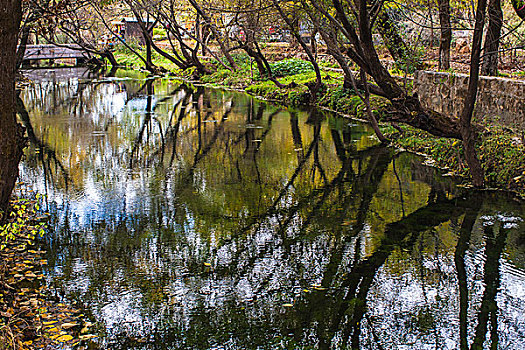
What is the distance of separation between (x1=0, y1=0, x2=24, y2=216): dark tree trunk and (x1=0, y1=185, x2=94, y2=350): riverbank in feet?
1.83

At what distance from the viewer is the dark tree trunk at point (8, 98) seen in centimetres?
577

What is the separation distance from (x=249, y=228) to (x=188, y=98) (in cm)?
1659

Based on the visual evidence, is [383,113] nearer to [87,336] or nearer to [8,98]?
[8,98]

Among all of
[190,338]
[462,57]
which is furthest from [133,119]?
[190,338]

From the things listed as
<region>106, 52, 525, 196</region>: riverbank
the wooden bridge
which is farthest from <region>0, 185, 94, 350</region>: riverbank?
the wooden bridge

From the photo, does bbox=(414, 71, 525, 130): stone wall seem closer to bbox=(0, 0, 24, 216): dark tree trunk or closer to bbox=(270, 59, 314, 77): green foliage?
bbox=(0, 0, 24, 216): dark tree trunk

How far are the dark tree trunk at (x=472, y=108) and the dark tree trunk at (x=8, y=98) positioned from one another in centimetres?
644

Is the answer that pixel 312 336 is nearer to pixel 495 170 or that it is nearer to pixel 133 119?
pixel 495 170

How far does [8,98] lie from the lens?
19.6 feet

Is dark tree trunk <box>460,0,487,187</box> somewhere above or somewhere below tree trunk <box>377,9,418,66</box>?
below

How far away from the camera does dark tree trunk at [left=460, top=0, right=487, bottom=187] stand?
872cm

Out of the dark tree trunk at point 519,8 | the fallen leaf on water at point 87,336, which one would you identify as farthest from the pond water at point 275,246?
the dark tree trunk at point 519,8

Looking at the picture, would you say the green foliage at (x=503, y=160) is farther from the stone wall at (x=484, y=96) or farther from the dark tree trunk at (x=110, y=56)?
the dark tree trunk at (x=110, y=56)

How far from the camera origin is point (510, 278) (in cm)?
621
